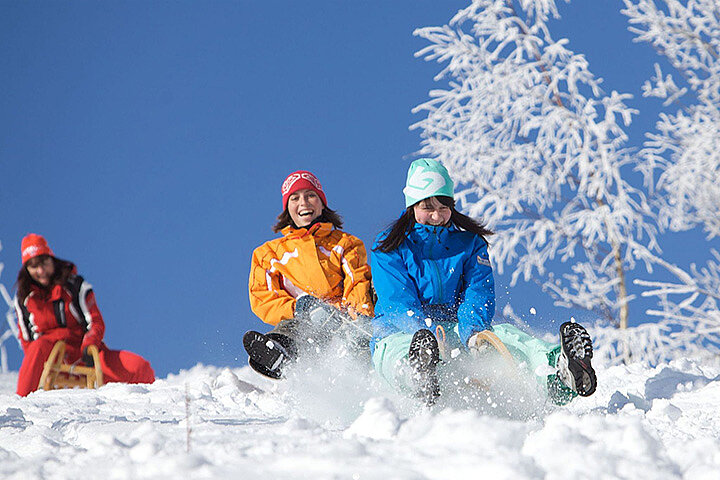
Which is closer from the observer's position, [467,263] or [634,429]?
[634,429]

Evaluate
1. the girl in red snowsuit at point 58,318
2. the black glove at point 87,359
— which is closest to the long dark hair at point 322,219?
the girl in red snowsuit at point 58,318

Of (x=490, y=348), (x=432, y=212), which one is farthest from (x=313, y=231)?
(x=490, y=348)

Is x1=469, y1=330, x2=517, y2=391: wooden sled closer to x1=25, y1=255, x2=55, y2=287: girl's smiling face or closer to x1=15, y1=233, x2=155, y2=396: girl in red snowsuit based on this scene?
x1=15, y1=233, x2=155, y2=396: girl in red snowsuit

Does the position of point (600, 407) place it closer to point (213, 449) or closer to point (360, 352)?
point (360, 352)

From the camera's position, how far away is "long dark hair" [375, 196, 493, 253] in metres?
3.78

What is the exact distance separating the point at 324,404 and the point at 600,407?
4.87 feet

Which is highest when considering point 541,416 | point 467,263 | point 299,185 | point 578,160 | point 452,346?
point 578,160

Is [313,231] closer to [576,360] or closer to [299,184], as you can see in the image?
[299,184]

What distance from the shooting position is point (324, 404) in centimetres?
356

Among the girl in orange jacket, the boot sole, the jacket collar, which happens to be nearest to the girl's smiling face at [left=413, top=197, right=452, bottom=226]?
the girl in orange jacket

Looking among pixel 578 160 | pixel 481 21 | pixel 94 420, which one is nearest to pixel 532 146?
pixel 578 160

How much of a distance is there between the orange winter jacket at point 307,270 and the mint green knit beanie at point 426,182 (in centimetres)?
81

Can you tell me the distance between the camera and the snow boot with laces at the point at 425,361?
2.94 metres

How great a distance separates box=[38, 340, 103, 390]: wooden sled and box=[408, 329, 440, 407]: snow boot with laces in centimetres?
441
